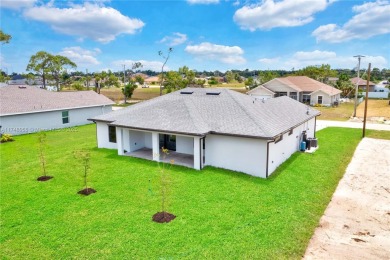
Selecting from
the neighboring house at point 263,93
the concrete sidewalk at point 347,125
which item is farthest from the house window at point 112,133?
the neighboring house at point 263,93

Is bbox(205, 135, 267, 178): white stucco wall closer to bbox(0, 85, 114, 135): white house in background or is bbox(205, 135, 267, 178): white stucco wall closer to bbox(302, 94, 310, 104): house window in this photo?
bbox(0, 85, 114, 135): white house in background

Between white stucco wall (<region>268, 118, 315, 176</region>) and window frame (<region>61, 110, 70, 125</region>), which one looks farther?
window frame (<region>61, 110, 70, 125</region>)

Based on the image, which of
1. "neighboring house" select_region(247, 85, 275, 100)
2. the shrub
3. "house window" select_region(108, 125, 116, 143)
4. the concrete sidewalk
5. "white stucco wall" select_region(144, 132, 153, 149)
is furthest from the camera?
"neighboring house" select_region(247, 85, 275, 100)

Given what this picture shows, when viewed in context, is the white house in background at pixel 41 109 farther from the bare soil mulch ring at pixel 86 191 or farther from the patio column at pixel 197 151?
the patio column at pixel 197 151

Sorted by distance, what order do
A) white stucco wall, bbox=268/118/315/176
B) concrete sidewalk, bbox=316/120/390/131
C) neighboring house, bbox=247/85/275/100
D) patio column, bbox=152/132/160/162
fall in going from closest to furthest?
white stucco wall, bbox=268/118/315/176, patio column, bbox=152/132/160/162, concrete sidewalk, bbox=316/120/390/131, neighboring house, bbox=247/85/275/100

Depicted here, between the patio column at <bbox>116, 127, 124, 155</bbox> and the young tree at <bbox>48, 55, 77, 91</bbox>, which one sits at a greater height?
the young tree at <bbox>48, 55, 77, 91</bbox>

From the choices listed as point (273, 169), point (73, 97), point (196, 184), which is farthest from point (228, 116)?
point (73, 97)

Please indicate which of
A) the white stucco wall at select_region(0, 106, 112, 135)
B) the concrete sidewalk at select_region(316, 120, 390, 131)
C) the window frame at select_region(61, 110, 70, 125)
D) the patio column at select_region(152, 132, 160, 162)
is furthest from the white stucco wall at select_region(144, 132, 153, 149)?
the concrete sidewalk at select_region(316, 120, 390, 131)

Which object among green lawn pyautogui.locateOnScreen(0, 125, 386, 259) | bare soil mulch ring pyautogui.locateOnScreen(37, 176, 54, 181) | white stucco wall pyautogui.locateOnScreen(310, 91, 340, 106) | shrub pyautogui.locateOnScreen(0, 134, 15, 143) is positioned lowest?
green lawn pyautogui.locateOnScreen(0, 125, 386, 259)
